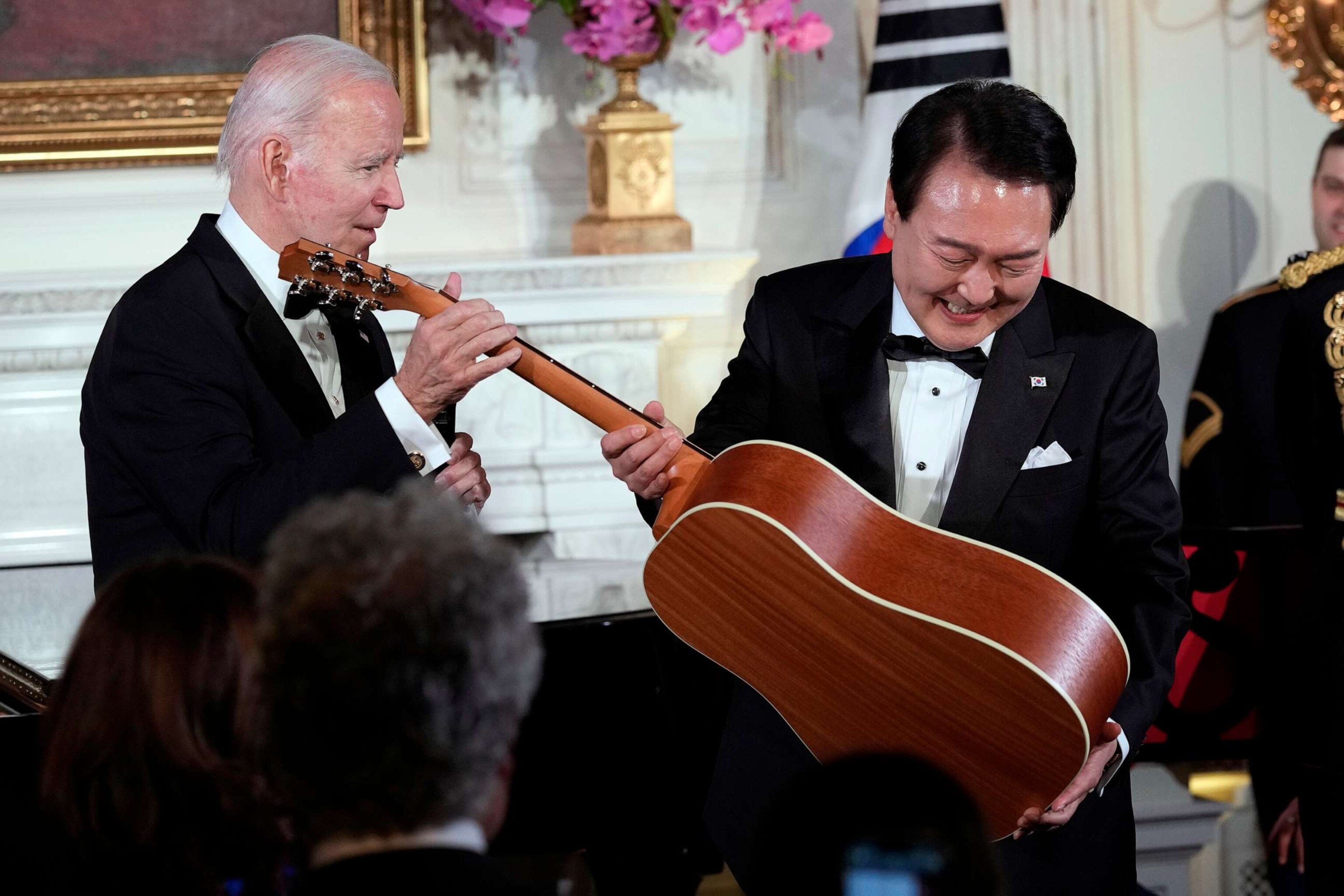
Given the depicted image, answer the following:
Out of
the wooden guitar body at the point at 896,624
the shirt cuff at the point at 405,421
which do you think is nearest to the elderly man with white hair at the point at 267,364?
the shirt cuff at the point at 405,421

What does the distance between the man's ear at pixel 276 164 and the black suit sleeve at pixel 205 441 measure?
0.22 meters

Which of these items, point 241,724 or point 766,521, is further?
point 766,521

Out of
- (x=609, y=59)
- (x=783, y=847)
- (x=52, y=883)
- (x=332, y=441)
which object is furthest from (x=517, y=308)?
(x=783, y=847)

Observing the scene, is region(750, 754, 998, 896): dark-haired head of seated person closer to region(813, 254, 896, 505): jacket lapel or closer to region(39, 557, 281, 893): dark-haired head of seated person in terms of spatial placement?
region(39, 557, 281, 893): dark-haired head of seated person

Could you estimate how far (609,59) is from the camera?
375cm

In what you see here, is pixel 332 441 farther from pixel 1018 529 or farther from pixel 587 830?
pixel 587 830

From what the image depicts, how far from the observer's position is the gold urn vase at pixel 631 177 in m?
3.81

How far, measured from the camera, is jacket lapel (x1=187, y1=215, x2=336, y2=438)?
214cm

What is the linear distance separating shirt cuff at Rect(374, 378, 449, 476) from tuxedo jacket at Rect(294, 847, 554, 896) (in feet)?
3.19

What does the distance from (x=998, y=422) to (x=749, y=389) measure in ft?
1.33

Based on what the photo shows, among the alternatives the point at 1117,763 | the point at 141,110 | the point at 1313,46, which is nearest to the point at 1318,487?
the point at 1117,763

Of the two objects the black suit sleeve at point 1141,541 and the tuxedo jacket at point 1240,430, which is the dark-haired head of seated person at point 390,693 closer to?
the black suit sleeve at point 1141,541

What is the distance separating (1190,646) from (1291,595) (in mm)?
264

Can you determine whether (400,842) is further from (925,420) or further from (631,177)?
(631,177)
